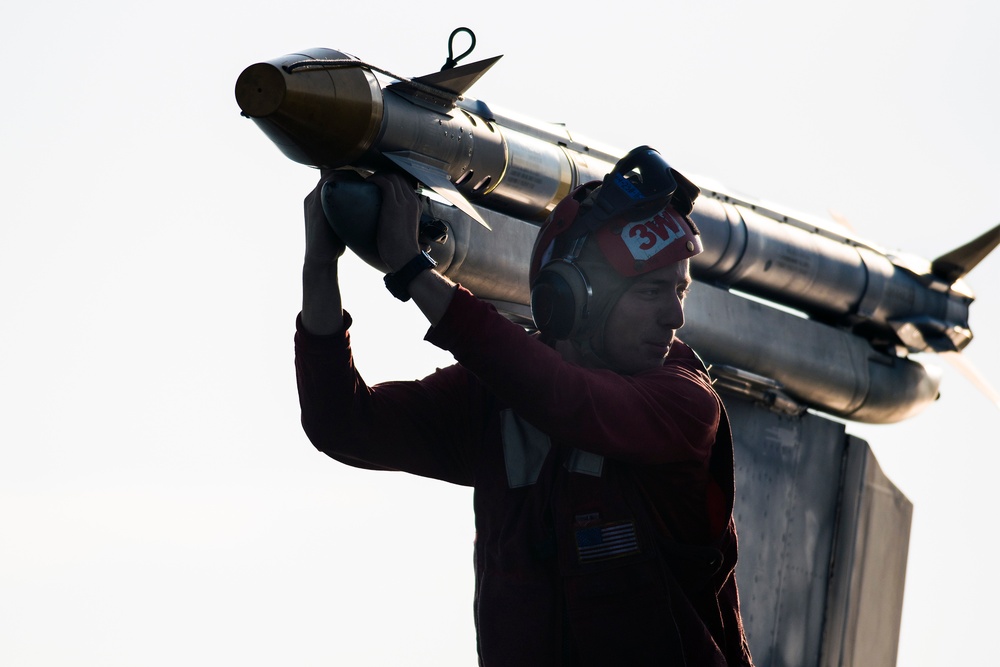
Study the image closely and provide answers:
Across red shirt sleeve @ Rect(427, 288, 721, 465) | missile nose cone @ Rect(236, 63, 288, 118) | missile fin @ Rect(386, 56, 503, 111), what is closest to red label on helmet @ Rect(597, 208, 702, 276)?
red shirt sleeve @ Rect(427, 288, 721, 465)

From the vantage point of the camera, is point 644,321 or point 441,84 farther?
point 441,84

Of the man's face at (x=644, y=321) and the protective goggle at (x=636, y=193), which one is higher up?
the protective goggle at (x=636, y=193)

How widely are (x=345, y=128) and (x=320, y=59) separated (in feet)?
0.80

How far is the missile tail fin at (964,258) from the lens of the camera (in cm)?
841

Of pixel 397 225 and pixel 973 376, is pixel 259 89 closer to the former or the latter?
pixel 397 225

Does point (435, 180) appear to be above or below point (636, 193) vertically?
above

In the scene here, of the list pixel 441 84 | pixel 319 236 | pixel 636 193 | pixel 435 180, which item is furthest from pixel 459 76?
pixel 319 236

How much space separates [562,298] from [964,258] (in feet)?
18.1

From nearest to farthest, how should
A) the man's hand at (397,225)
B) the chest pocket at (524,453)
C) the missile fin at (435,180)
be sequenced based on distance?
the man's hand at (397,225)
the chest pocket at (524,453)
the missile fin at (435,180)

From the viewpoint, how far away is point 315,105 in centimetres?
448

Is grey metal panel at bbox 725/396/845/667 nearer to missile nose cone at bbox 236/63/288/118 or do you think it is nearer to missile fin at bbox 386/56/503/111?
missile fin at bbox 386/56/503/111

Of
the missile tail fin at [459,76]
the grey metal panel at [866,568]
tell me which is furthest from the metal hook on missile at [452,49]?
the grey metal panel at [866,568]

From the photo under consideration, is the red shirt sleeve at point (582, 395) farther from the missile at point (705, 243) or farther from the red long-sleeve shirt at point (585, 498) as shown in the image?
the missile at point (705, 243)

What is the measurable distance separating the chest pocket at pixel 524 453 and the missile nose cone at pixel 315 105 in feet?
4.16
